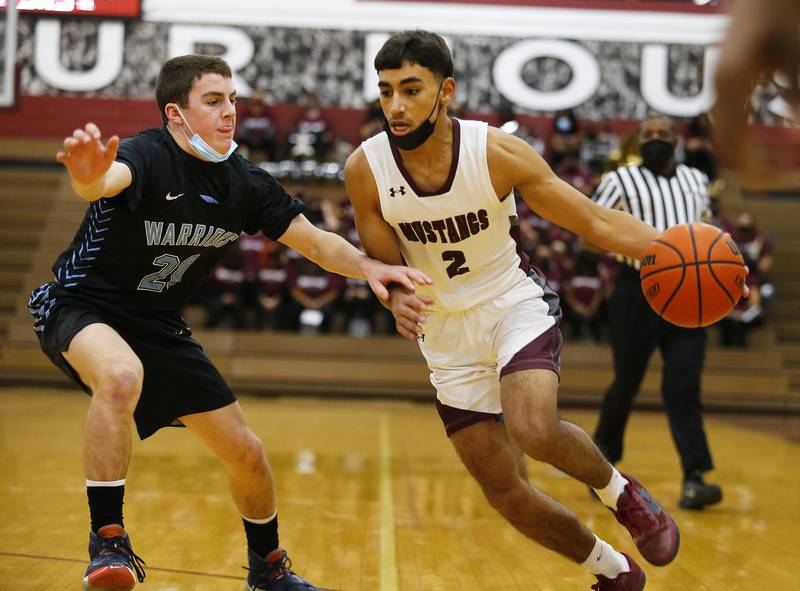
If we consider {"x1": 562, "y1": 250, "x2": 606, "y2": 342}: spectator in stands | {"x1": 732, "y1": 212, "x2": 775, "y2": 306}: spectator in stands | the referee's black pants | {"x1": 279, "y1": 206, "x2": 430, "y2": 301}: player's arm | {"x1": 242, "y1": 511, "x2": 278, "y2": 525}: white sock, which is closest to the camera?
{"x1": 279, "y1": 206, "x2": 430, "y2": 301}: player's arm

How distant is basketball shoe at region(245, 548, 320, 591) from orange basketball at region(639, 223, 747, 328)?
1903 mm

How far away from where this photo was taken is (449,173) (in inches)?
161

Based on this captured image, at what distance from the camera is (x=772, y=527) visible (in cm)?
592

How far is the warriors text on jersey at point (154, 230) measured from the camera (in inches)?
156

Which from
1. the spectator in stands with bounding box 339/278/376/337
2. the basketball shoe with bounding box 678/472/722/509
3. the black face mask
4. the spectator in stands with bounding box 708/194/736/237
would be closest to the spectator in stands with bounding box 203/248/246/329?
the spectator in stands with bounding box 339/278/376/337

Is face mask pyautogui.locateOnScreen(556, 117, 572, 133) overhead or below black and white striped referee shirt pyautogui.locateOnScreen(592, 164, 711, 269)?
below

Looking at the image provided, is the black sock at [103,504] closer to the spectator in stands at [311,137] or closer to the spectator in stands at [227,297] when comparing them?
the spectator in stands at [227,297]

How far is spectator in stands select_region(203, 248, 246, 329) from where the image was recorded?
14359 millimetres

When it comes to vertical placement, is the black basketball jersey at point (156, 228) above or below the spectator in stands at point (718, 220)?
above

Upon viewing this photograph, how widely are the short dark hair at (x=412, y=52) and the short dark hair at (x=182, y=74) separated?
2.30 ft

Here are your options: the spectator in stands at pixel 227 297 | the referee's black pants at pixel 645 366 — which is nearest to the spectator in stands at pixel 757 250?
the spectator in stands at pixel 227 297

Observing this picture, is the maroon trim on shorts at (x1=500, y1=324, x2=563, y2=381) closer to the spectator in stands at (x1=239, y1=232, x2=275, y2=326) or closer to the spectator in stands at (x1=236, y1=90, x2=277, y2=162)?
the spectator in stands at (x1=239, y1=232, x2=275, y2=326)

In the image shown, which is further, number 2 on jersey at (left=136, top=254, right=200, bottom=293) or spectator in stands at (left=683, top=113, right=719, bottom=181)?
spectator in stands at (left=683, top=113, right=719, bottom=181)

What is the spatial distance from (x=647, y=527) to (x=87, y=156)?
2.55 m
